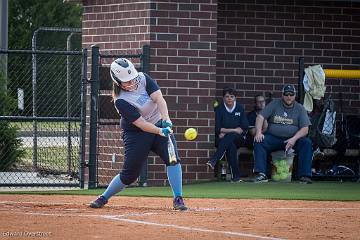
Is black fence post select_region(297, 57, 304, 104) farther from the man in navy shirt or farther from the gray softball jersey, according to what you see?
the gray softball jersey

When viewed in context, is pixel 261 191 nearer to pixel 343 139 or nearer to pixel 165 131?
pixel 343 139

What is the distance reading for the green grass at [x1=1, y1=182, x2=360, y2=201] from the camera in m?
16.8

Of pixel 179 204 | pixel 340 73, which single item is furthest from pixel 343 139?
pixel 179 204

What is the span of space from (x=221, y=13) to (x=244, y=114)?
2072 mm

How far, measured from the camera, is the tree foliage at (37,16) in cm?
4541

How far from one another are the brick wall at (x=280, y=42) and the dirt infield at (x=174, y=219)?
5261mm

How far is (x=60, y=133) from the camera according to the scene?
2639 cm

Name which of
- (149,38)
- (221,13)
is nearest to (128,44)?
(149,38)

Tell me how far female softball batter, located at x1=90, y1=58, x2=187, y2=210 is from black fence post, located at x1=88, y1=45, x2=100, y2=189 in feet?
14.3

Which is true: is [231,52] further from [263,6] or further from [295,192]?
[295,192]

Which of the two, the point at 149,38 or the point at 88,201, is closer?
the point at 88,201

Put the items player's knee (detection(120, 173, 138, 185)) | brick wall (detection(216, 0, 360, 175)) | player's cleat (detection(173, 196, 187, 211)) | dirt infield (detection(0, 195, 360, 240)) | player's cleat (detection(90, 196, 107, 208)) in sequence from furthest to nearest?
1. brick wall (detection(216, 0, 360, 175))
2. player's cleat (detection(90, 196, 107, 208))
3. player's knee (detection(120, 173, 138, 185))
4. player's cleat (detection(173, 196, 187, 211))
5. dirt infield (detection(0, 195, 360, 240))

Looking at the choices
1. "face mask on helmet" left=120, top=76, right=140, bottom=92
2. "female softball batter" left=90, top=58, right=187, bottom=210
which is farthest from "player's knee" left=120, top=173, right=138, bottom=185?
"face mask on helmet" left=120, top=76, right=140, bottom=92

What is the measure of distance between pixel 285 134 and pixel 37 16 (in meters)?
28.9
